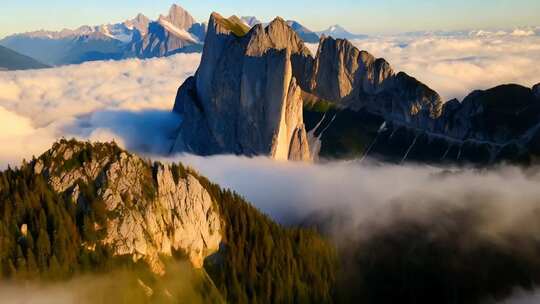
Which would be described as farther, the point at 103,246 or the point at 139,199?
the point at 139,199

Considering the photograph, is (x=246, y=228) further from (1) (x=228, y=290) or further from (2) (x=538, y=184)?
(2) (x=538, y=184)

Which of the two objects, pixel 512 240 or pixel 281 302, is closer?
pixel 281 302

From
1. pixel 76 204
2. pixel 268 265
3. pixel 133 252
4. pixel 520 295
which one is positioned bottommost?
pixel 520 295

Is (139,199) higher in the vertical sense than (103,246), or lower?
higher

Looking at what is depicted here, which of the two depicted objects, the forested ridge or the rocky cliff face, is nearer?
the forested ridge

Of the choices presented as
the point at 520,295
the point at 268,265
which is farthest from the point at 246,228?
the point at 520,295

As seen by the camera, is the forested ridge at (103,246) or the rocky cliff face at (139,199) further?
the rocky cliff face at (139,199)

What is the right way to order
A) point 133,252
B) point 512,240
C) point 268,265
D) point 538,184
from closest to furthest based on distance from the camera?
point 133,252 → point 268,265 → point 512,240 → point 538,184

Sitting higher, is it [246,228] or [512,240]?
[246,228]
